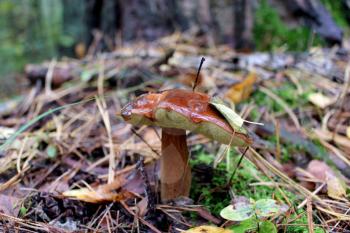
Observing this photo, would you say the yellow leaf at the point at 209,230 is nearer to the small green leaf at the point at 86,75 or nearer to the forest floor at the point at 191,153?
the forest floor at the point at 191,153

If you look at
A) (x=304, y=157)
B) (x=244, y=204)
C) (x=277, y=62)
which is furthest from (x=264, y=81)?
(x=244, y=204)

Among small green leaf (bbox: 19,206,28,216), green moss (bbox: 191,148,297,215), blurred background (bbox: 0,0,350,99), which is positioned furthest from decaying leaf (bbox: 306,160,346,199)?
blurred background (bbox: 0,0,350,99)

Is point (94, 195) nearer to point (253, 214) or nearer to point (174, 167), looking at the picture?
point (174, 167)

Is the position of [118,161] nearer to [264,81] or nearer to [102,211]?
[102,211]

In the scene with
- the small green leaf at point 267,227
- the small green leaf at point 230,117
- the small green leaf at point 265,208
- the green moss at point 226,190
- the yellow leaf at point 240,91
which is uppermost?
the small green leaf at point 230,117

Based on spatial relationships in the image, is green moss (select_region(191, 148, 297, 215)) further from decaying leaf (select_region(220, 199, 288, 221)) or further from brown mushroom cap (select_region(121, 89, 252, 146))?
brown mushroom cap (select_region(121, 89, 252, 146))

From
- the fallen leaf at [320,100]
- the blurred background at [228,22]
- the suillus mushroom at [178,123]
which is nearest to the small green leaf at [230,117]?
the suillus mushroom at [178,123]

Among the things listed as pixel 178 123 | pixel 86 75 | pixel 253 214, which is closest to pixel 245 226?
pixel 253 214
